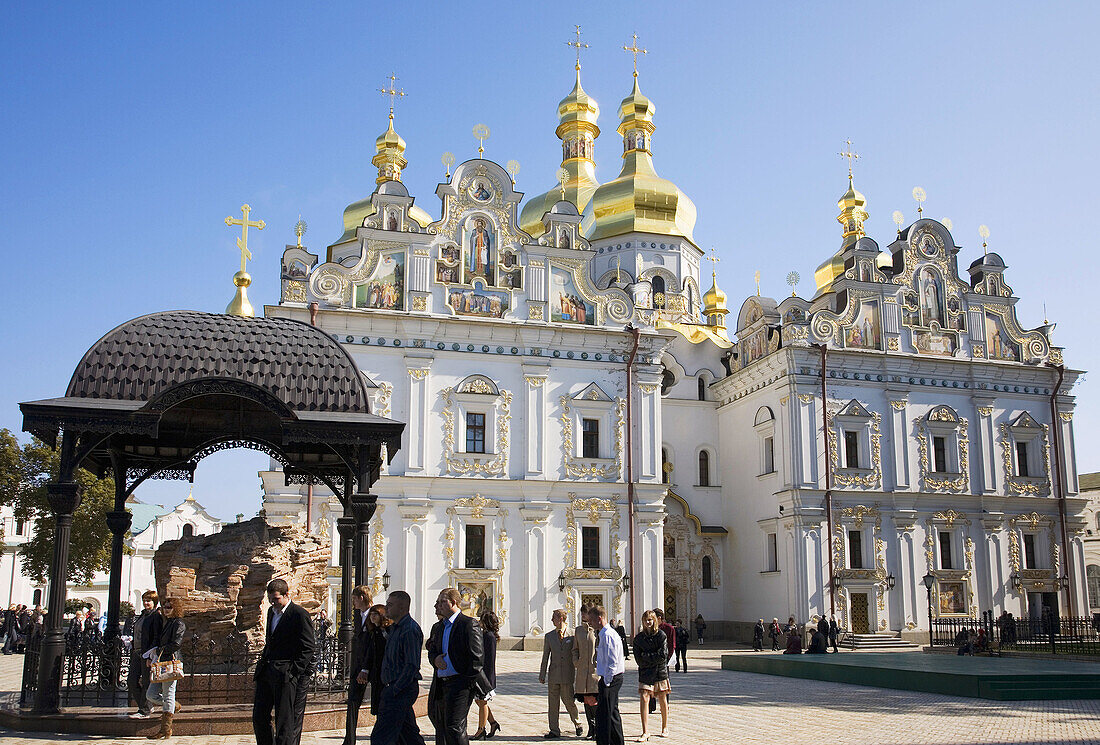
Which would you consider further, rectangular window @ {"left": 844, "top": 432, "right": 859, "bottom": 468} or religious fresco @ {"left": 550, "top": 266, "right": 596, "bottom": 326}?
rectangular window @ {"left": 844, "top": 432, "right": 859, "bottom": 468}

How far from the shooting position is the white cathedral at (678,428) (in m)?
31.0

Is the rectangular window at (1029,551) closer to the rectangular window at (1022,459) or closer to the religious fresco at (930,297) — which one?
the rectangular window at (1022,459)

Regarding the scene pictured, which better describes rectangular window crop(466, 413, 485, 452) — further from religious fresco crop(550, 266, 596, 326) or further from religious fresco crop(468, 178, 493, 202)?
religious fresco crop(468, 178, 493, 202)

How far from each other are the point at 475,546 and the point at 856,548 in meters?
13.0

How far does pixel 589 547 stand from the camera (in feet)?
105

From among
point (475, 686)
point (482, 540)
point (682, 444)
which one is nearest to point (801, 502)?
point (682, 444)

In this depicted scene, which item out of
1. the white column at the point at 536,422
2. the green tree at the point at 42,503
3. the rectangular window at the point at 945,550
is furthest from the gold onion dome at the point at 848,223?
the green tree at the point at 42,503

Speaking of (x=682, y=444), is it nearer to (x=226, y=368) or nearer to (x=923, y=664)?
(x=923, y=664)

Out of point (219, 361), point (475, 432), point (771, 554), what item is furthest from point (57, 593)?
point (771, 554)

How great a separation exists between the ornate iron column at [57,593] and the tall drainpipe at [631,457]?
20.2m

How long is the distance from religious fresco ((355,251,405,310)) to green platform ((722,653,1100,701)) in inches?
579

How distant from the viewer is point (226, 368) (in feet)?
48.5

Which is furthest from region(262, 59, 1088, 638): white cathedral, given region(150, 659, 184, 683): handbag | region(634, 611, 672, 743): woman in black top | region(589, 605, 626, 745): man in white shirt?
region(589, 605, 626, 745): man in white shirt

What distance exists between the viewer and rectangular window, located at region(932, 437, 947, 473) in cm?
3656
